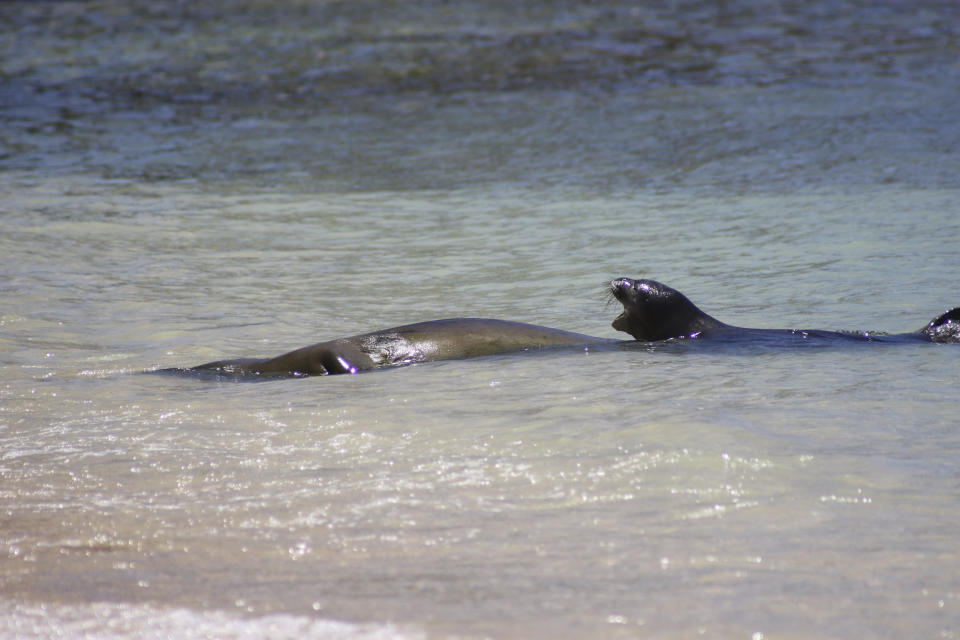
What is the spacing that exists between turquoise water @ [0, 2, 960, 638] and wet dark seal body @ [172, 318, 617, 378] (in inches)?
7.7

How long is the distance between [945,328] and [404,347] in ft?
7.42

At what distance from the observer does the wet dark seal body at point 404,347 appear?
16.5ft

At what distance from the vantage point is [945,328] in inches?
204

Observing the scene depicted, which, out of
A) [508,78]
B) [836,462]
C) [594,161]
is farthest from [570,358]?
[508,78]

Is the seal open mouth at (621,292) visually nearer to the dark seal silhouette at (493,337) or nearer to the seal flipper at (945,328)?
the dark seal silhouette at (493,337)

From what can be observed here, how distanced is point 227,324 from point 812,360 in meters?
2.89

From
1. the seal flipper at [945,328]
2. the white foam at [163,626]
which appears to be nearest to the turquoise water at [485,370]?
the white foam at [163,626]

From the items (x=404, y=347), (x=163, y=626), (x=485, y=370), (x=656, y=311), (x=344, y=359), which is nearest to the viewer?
(x=163, y=626)

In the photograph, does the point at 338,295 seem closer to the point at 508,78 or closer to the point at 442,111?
the point at 442,111

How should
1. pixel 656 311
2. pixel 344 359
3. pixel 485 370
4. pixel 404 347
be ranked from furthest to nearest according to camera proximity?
pixel 656 311 → pixel 404 347 → pixel 344 359 → pixel 485 370

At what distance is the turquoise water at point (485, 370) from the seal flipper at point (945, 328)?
0.18 meters

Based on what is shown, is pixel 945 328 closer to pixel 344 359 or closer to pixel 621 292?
pixel 621 292

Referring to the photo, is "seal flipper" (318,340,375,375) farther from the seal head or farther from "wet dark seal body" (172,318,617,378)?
the seal head

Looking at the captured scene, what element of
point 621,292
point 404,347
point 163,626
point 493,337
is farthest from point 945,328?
point 163,626
